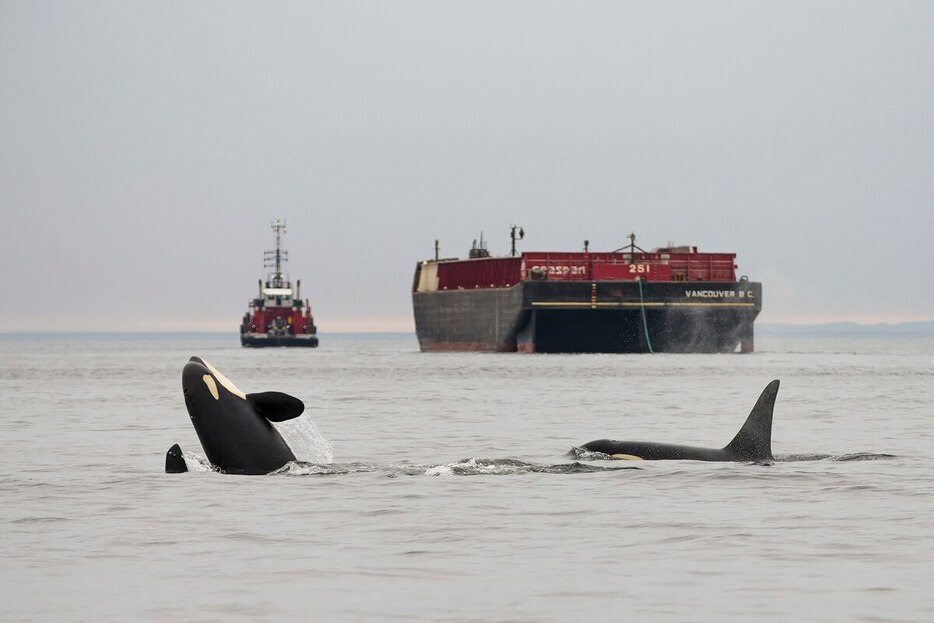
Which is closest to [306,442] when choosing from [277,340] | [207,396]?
[207,396]

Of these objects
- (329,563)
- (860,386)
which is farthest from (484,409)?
(329,563)

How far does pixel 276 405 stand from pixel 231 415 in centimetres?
62

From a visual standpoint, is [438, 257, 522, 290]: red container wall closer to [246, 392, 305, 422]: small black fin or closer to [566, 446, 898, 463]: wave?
[566, 446, 898, 463]: wave

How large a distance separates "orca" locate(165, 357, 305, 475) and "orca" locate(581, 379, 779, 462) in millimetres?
5730

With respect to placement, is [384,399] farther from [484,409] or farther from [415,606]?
[415,606]

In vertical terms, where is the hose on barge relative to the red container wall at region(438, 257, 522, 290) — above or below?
below

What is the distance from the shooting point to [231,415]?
16.8 meters

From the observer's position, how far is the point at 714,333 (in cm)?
10531

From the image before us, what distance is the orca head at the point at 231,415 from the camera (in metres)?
16.5

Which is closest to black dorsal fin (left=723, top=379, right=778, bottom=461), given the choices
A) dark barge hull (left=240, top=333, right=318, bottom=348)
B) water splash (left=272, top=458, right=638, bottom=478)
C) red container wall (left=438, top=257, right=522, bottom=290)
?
water splash (left=272, top=458, right=638, bottom=478)

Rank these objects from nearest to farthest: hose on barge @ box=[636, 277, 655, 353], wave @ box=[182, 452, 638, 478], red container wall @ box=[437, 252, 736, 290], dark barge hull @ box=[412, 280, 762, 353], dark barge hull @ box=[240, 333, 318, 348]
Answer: wave @ box=[182, 452, 638, 478]
dark barge hull @ box=[412, 280, 762, 353]
hose on barge @ box=[636, 277, 655, 353]
red container wall @ box=[437, 252, 736, 290]
dark barge hull @ box=[240, 333, 318, 348]

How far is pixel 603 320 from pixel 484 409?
6351 centimetres

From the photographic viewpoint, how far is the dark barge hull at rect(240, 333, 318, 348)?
545 ft

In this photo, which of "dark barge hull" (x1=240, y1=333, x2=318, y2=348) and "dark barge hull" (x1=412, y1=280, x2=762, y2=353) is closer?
"dark barge hull" (x1=412, y1=280, x2=762, y2=353)
